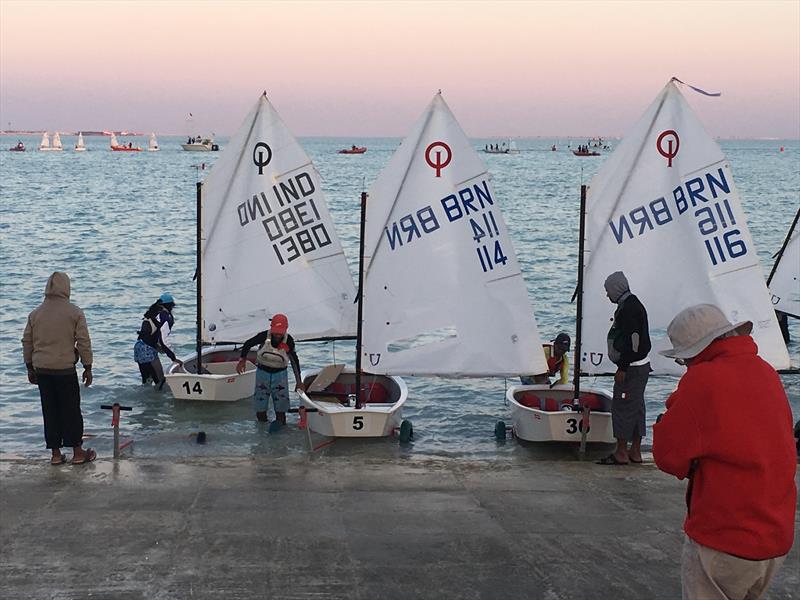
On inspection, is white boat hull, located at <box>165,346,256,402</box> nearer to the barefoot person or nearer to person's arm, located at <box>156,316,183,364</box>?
person's arm, located at <box>156,316,183,364</box>

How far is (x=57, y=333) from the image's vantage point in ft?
29.0

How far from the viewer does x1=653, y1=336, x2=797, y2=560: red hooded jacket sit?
3.92 m

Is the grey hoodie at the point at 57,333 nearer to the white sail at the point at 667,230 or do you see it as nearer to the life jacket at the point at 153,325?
the life jacket at the point at 153,325

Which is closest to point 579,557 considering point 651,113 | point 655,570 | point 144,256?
point 655,570

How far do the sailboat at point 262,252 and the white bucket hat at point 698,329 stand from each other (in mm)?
9361

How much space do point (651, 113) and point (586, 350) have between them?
2881 mm

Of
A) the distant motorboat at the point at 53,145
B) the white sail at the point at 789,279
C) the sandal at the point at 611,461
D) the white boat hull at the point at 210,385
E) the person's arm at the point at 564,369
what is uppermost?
the distant motorboat at the point at 53,145

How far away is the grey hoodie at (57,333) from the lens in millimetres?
8844

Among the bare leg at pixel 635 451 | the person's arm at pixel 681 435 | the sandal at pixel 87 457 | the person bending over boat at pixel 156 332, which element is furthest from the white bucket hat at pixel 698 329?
the person bending over boat at pixel 156 332

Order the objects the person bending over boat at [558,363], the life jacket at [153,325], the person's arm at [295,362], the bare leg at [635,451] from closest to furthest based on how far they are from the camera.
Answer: the bare leg at [635,451]
the person's arm at [295,362]
the person bending over boat at [558,363]
the life jacket at [153,325]

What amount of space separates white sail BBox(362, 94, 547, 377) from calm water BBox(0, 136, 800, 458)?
1193mm

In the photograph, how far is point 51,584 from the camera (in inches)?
243

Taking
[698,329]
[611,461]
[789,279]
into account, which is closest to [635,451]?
[611,461]

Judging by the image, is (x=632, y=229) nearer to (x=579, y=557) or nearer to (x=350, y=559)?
(x=579, y=557)
